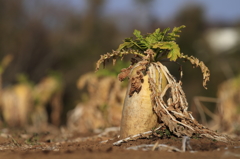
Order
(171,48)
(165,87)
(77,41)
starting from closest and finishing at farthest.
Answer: (171,48) → (165,87) → (77,41)

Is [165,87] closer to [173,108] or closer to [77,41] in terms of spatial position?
[173,108]

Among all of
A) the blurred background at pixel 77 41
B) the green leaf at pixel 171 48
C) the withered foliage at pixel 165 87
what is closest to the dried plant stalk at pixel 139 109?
the withered foliage at pixel 165 87

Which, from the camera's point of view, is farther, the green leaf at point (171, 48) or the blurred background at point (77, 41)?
the blurred background at point (77, 41)

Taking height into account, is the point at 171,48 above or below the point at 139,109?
above

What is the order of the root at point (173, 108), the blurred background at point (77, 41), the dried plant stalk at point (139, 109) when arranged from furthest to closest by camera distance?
1. the blurred background at point (77, 41)
2. the dried plant stalk at point (139, 109)
3. the root at point (173, 108)

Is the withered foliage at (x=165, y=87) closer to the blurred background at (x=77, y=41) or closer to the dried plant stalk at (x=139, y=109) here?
the dried plant stalk at (x=139, y=109)

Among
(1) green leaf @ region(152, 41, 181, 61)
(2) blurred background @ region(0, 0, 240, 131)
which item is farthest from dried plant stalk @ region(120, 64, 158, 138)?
(2) blurred background @ region(0, 0, 240, 131)

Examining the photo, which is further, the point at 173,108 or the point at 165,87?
the point at 165,87

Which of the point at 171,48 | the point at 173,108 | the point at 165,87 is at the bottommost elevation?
the point at 173,108

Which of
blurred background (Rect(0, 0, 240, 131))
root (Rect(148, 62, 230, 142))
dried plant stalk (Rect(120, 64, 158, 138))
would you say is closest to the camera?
root (Rect(148, 62, 230, 142))

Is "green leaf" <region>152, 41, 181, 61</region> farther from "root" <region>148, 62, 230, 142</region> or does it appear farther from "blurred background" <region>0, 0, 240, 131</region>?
"blurred background" <region>0, 0, 240, 131</region>

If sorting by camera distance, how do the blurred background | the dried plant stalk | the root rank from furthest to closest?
the blurred background → the dried plant stalk → the root

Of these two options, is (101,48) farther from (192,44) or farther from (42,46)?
(192,44)

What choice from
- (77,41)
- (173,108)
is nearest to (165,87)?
(173,108)
